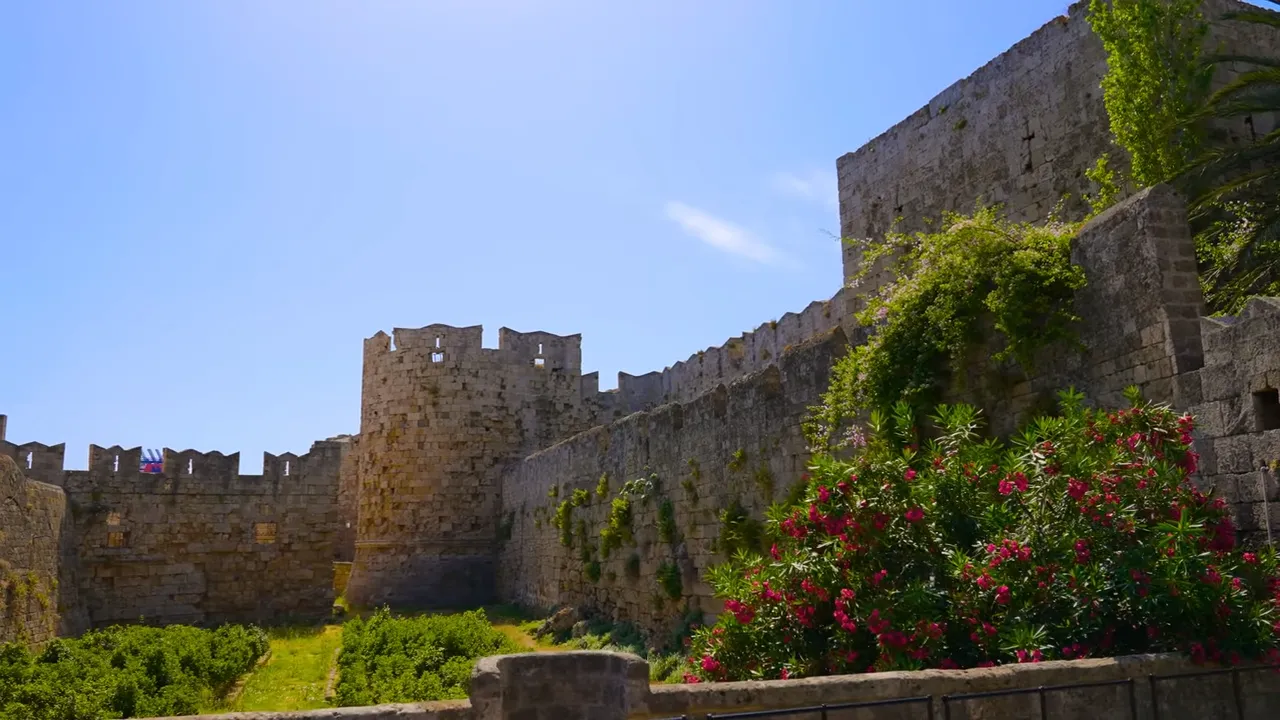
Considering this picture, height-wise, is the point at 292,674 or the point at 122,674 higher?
the point at 122,674

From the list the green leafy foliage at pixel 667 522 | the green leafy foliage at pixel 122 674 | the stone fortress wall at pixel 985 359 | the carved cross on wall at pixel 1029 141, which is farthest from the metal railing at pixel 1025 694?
the green leafy foliage at pixel 667 522

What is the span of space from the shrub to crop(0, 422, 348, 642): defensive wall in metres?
16.7

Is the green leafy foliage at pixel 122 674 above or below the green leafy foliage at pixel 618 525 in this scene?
below

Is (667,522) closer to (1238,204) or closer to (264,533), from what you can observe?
(1238,204)

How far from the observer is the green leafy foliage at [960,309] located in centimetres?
849

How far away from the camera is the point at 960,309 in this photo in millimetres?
9180

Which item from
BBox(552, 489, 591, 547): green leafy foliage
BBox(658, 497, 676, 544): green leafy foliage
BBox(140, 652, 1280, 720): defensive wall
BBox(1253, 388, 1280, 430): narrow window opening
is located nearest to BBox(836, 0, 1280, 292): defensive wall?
BBox(658, 497, 676, 544): green leafy foliage

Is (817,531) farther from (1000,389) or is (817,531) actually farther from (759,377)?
(759,377)

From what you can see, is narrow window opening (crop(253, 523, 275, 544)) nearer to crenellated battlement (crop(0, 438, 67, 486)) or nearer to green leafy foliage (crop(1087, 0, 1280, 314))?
crenellated battlement (crop(0, 438, 67, 486))

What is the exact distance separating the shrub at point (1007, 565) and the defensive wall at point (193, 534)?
16.7 m

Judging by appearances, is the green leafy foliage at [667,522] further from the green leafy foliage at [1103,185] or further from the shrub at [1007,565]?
the green leafy foliage at [1103,185]

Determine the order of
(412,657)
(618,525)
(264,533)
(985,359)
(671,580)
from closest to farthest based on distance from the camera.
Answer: (985,359) → (412,657) → (671,580) → (618,525) → (264,533)

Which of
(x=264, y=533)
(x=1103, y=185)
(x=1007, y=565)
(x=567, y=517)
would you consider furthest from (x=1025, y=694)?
(x=264, y=533)

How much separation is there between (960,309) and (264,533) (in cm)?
1846
